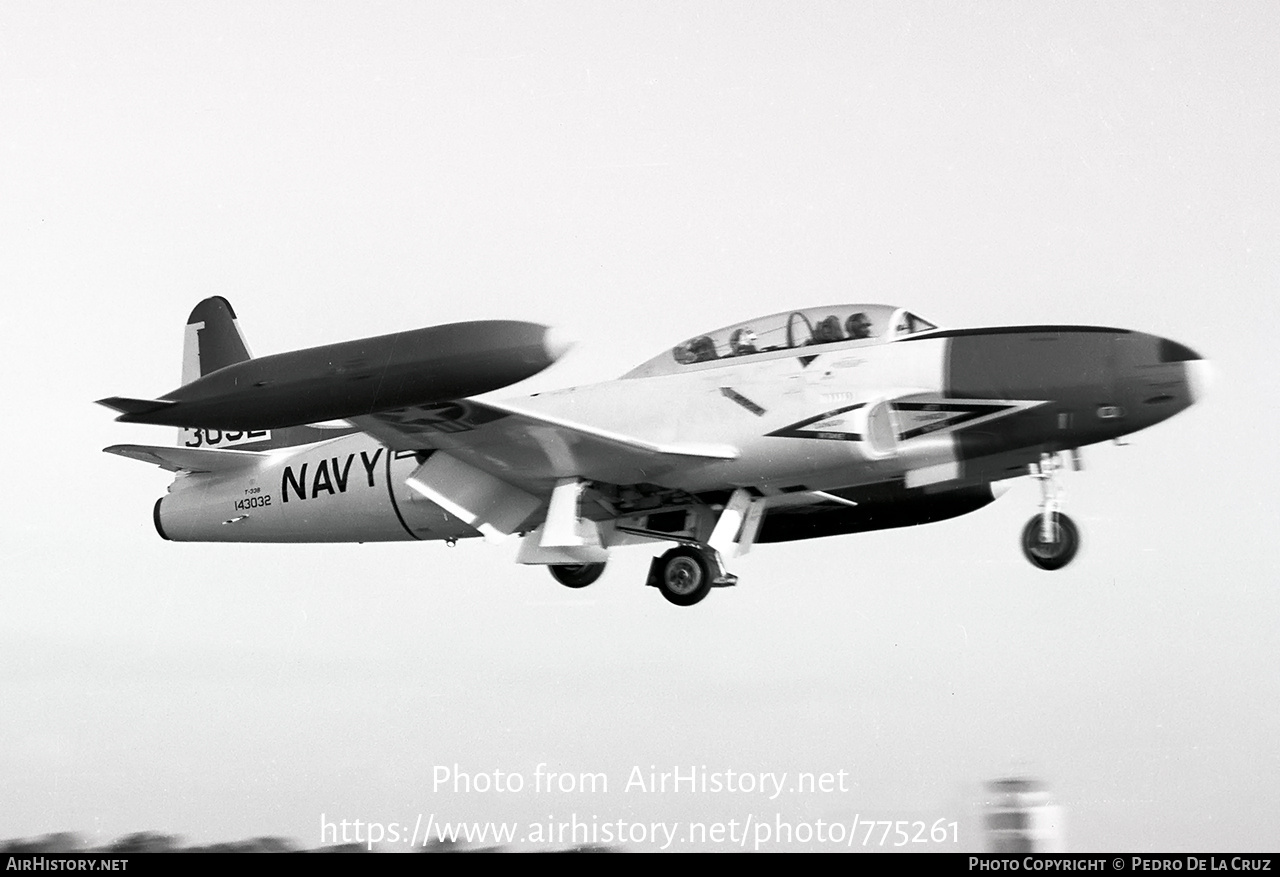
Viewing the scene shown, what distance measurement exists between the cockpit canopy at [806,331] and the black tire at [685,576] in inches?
69.7

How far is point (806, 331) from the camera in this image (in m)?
13.8

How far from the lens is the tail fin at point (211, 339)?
18641 millimetres

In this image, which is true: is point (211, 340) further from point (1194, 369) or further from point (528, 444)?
point (1194, 369)

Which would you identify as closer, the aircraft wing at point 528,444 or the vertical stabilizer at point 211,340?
the aircraft wing at point 528,444

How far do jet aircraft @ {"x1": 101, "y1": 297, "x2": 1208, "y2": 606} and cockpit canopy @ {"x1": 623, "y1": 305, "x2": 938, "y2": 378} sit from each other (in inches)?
0.6

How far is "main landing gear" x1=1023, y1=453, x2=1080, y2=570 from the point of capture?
44.1 feet

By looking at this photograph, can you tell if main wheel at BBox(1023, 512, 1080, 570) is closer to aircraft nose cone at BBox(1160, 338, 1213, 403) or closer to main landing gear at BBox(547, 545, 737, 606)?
aircraft nose cone at BBox(1160, 338, 1213, 403)

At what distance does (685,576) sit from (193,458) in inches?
218

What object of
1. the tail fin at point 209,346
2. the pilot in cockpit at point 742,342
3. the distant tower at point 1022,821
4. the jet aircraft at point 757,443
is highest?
the tail fin at point 209,346

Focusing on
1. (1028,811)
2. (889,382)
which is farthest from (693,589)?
(1028,811)

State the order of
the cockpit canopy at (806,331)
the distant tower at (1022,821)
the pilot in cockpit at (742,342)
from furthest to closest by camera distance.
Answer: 1. the pilot in cockpit at (742,342)
2. the cockpit canopy at (806,331)
3. the distant tower at (1022,821)

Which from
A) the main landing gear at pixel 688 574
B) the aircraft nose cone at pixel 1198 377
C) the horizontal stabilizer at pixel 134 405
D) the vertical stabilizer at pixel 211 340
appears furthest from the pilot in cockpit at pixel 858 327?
the vertical stabilizer at pixel 211 340

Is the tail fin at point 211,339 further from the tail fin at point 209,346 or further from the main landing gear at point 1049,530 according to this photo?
the main landing gear at point 1049,530

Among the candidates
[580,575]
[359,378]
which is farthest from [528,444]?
[359,378]
